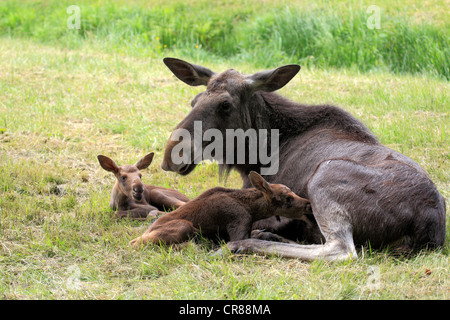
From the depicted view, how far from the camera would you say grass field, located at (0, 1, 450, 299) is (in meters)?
4.66

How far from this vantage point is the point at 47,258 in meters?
5.41

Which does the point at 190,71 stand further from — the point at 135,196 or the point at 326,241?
the point at 326,241

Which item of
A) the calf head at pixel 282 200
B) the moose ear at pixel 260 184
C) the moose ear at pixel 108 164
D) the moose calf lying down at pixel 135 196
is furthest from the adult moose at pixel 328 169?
the moose ear at pixel 108 164

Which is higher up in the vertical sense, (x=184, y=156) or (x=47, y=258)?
(x=184, y=156)

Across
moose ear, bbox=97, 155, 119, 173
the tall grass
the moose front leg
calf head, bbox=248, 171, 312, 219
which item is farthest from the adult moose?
the tall grass

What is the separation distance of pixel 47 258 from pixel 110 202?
1454 mm

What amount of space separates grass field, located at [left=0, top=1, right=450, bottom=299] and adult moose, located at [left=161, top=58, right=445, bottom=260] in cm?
19

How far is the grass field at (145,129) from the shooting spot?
Answer: 4.66m

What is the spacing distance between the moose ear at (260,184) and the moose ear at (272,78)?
3.94ft

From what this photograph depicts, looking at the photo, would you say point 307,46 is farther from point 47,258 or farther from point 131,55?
point 47,258

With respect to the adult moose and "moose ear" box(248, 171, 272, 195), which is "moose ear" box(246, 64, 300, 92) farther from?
"moose ear" box(248, 171, 272, 195)

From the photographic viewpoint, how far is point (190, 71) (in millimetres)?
6672

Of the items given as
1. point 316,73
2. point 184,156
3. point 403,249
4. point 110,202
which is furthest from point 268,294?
point 316,73

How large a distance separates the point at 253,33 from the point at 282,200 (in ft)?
32.8
